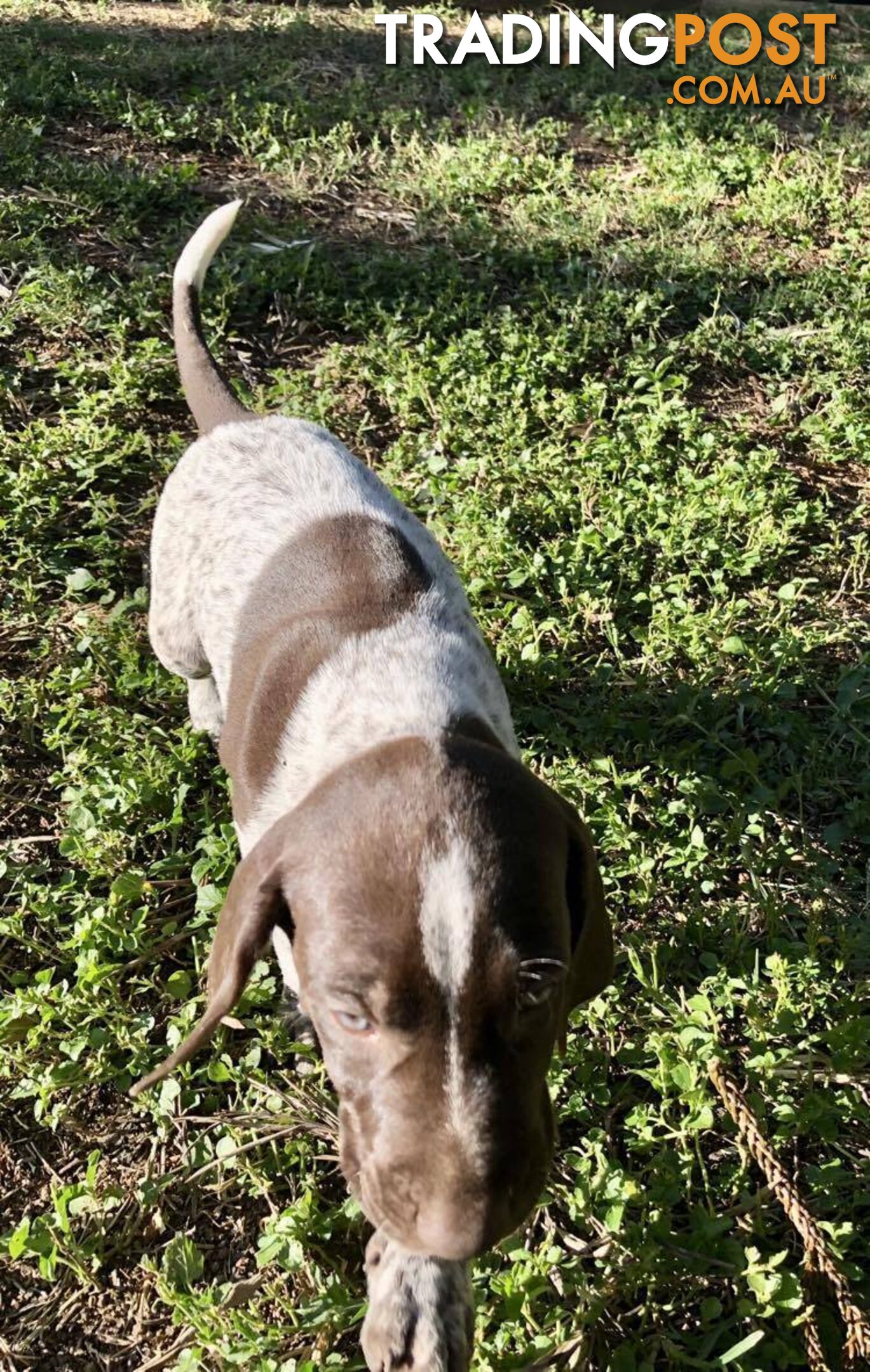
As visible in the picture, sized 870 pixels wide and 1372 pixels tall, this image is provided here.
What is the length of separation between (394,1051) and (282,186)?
20.2 feet

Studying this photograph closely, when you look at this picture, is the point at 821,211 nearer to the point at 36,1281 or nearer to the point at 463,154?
the point at 463,154

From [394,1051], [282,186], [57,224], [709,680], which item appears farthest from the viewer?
[282,186]

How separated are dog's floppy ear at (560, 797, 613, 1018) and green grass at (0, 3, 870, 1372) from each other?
759 millimetres

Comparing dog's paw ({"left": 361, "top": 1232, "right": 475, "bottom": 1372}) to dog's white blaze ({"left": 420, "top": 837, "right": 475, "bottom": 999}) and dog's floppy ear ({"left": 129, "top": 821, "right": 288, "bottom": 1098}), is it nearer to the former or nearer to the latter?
dog's floppy ear ({"left": 129, "top": 821, "right": 288, "bottom": 1098})

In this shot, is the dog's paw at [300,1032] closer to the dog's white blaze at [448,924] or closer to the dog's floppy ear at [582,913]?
the dog's floppy ear at [582,913]

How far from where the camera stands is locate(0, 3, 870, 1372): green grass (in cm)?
294

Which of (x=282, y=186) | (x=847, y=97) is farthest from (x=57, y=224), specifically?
(x=847, y=97)

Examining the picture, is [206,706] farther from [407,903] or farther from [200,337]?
[407,903]

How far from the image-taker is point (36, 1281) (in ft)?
9.95

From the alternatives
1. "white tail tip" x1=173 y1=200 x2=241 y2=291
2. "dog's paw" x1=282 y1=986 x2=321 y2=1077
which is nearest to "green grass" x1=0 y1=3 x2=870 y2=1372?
"dog's paw" x1=282 y1=986 x2=321 y2=1077

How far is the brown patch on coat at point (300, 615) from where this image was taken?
3059 millimetres

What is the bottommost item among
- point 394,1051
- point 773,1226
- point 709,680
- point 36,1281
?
point 36,1281

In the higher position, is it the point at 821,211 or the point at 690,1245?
the point at 821,211

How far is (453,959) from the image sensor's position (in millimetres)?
1979
